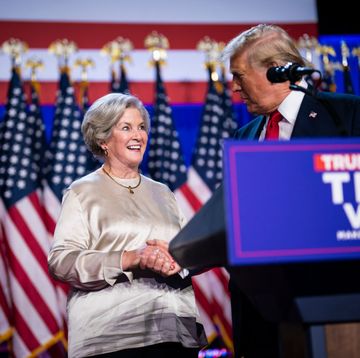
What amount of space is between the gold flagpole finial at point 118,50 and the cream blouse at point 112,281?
2505mm

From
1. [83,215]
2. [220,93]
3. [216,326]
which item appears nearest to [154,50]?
[220,93]

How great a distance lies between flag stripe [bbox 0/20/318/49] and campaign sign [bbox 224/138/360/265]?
423cm

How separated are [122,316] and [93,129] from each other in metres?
0.74

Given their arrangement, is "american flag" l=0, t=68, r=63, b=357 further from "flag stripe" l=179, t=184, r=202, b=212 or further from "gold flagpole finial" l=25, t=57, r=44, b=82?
"flag stripe" l=179, t=184, r=202, b=212

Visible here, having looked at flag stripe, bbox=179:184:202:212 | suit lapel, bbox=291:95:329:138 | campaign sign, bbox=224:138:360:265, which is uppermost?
suit lapel, bbox=291:95:329:138

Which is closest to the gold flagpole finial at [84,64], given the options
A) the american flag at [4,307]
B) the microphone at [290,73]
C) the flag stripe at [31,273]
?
the flag stripe at [31,273]

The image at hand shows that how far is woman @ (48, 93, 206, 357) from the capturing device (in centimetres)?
217

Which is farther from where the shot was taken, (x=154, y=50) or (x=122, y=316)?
(x=154, y=50)

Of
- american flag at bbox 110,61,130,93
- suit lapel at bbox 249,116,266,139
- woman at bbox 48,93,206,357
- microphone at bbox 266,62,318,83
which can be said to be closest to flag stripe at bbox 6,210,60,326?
american flag at bbox 110,61,130,93

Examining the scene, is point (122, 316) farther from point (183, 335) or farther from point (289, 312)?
point (289, 312)

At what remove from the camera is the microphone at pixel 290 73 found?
152 centimetres

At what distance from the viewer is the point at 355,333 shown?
1093mm

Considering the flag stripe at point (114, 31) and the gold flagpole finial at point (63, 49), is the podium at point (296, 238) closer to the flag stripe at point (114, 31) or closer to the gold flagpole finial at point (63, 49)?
the gold flagpole finial at point (63, 49)

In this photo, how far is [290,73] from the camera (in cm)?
152
